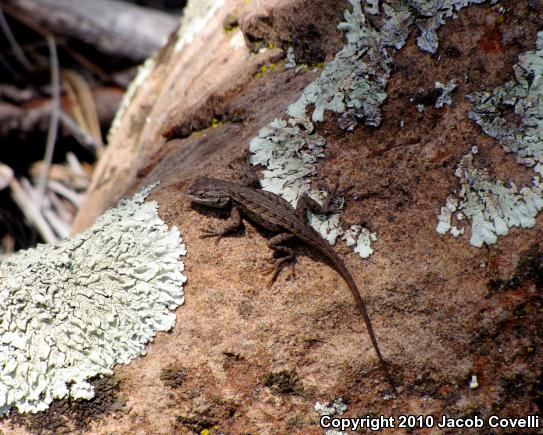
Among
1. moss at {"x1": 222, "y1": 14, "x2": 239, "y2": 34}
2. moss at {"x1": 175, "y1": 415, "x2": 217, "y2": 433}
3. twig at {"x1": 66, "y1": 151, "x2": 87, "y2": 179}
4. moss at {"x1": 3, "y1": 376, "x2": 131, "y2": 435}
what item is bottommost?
moss at {"x1": 3, "y1": 376, "x2": 131, "y2": 435}

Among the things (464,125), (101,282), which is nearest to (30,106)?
(101,282)

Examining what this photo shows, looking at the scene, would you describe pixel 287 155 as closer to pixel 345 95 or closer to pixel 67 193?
pixel 345 95

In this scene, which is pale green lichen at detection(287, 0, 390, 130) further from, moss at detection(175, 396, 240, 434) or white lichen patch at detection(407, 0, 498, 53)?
moss at detection(175, 396, 240, 434)

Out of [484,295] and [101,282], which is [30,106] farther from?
[484,295]

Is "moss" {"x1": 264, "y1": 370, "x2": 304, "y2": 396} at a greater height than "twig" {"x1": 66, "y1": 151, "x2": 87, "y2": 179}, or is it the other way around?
"twig" {"x1": 66, "y1": 151, "x2": 87, "y2": 179}

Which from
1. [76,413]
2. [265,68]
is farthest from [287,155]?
[76,413]

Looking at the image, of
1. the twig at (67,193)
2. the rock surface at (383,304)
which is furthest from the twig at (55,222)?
the rock surface at (383,304)

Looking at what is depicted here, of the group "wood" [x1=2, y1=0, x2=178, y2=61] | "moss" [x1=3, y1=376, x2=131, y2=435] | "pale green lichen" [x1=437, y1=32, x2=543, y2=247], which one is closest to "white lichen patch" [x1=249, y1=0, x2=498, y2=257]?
"pale green lichen" [x1=437, y1=32, x2=543, y2=247]

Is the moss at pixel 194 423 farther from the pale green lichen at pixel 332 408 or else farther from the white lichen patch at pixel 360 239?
the white lichen patch at pixel 360 239
